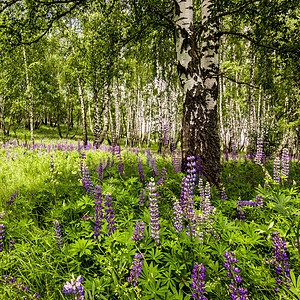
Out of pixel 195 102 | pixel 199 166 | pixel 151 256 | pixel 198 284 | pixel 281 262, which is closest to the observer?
pixel 198 284

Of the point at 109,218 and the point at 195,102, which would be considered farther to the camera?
the point at 195,102

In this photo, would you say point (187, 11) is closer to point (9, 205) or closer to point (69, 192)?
point (69, 192)

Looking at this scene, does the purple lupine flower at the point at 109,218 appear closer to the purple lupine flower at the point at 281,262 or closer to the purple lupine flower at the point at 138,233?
the purple lupine flower at the point at 138,233

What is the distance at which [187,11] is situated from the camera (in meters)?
3.69

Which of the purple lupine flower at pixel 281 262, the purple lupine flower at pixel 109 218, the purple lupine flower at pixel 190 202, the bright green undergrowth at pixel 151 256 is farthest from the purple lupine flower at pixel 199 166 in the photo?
the purple lupine flower at pixel 109 218

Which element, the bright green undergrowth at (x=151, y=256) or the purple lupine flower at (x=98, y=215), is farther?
the purple lupine flower at (x=98, y=215)

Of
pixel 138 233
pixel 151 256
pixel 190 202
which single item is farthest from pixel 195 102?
pixel 151 256

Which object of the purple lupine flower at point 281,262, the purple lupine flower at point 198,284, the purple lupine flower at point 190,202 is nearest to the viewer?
the purple lupine flower at point 198,284

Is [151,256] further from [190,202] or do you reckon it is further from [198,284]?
[190,202]

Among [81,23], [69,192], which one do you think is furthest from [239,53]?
[69,192]

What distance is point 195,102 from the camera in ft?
12.1

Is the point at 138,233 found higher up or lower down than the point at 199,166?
lower down

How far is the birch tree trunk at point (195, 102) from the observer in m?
3.66

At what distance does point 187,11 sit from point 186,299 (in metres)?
4.71
